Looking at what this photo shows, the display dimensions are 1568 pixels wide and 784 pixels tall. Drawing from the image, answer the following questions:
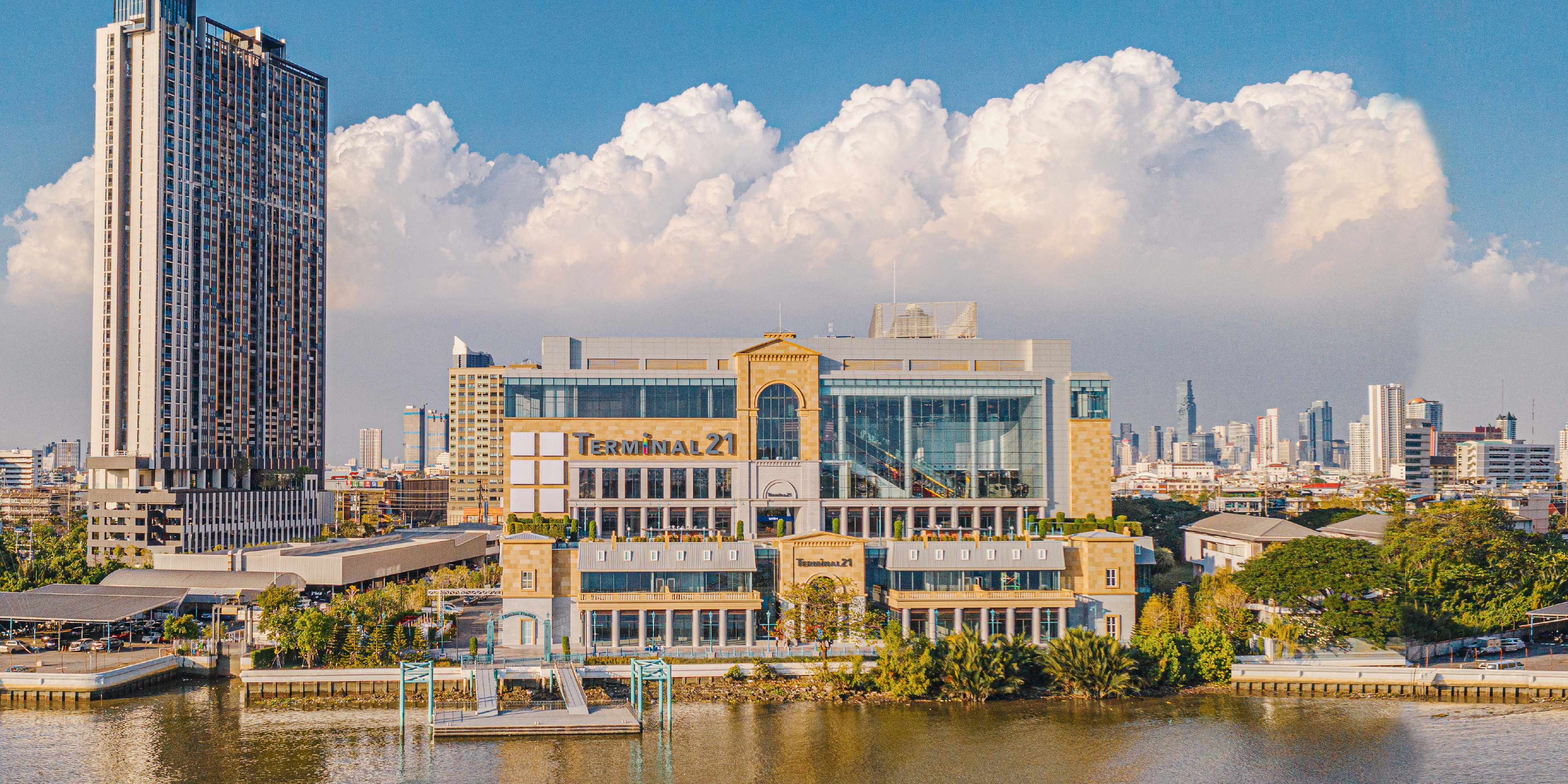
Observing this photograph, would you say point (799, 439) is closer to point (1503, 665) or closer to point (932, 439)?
point (932, 439)

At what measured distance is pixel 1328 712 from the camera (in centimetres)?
6338

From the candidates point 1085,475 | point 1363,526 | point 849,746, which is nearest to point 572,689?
point 849,746

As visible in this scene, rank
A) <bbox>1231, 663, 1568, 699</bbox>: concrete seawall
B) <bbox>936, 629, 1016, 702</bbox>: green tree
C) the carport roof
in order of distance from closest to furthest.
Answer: <bbox>936, 629, 1016, 702</bbox>: green tree < <bbox>1231, 663, 1568, 699</bbox>: concrete seawall < the carport roof

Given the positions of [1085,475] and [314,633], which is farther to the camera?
[1085,475]

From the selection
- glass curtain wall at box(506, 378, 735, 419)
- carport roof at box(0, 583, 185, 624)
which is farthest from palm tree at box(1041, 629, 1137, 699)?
carport roof at box(0, 583, 185, 624)

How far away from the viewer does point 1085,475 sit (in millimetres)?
90625

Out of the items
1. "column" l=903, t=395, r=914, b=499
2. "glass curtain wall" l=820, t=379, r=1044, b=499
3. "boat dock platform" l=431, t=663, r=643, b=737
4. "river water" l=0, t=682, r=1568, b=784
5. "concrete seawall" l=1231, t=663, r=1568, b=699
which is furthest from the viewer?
"column" l=903, t=395, r=914, b=499

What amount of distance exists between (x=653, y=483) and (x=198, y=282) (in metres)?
71.7

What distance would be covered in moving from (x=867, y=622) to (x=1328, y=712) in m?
24.8

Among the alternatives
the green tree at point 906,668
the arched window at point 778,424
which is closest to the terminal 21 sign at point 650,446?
the arched window at point 778,424

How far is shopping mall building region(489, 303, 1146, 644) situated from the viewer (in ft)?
285

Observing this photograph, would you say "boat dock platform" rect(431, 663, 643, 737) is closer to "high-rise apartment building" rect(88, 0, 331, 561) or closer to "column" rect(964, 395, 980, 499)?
"column" rect(964, 395, 980, 499)

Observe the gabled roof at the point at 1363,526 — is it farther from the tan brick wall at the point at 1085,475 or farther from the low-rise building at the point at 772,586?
the low-rise building at the point at 772,586

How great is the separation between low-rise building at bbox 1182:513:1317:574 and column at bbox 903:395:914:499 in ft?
89.2
